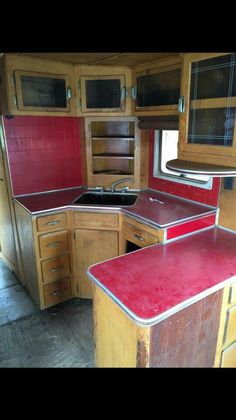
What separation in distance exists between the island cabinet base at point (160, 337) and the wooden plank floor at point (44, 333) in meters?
0.57

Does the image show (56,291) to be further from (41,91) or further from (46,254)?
(41,91)

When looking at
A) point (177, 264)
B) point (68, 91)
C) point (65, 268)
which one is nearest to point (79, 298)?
point (65, 268)

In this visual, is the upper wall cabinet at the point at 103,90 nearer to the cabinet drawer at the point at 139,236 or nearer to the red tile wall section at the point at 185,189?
the red tile wall section at the point at 185,189

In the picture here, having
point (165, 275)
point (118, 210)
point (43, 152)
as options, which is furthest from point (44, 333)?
point (43, 152)

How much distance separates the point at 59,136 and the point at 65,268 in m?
1.32

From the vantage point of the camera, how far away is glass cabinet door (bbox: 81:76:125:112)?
246 centimetres

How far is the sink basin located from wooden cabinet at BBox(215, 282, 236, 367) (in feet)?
4.36

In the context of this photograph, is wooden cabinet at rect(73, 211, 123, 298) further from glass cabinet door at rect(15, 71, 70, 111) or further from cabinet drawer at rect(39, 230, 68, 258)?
glass cabinet door at rect(15, 71, 70, 111)

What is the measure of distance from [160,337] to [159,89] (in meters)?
1.81

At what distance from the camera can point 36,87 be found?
2355 millimetres

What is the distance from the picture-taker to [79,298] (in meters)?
2.67

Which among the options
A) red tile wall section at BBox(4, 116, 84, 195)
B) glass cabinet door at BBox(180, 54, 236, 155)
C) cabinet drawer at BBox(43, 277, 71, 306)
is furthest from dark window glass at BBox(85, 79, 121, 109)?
cabinet drawer at BBox(43, 277, 71, 306)

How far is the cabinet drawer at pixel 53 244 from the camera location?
93.2 inches
